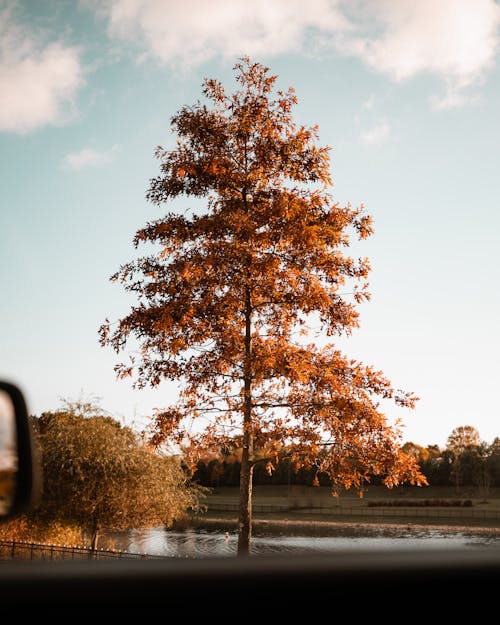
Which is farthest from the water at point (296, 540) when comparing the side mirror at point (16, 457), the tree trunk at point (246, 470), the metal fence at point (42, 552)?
the side mirror at point (16, 457)

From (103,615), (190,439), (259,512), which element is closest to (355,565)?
(103,615)

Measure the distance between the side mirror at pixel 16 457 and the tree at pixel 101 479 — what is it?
21904 millimetres

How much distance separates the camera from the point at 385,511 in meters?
67.4

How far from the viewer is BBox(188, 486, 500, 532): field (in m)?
57.4

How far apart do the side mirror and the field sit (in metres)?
45.9

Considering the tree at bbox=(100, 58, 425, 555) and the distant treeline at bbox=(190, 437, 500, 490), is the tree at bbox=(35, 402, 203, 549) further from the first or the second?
the distant treeline at bbox=(190, 437, 500, 490)

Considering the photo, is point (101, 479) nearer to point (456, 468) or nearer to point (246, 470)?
point (246, 470)

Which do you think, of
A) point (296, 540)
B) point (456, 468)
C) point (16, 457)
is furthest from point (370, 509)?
point (16, 457)

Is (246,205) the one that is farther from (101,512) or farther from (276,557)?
(101,512)

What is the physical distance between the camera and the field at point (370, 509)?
57.4 m

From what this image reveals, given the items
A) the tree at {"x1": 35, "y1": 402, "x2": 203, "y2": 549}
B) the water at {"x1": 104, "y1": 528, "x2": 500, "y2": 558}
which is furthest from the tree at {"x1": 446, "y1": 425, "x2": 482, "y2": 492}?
the tree at {"x1": 35, "y1": 402, "x2": 203, "y2": 549}

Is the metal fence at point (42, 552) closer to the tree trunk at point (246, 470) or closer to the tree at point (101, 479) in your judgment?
the tree at point (101, 479)

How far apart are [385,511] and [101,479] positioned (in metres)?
50.4

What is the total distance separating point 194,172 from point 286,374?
4674 mm
